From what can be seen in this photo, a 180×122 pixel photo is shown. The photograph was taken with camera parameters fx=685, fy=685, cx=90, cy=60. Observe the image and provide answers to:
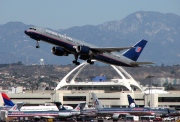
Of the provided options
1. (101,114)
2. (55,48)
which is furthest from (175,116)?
(55,48)

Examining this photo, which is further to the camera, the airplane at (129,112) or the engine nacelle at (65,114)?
the airplane at (129,112)

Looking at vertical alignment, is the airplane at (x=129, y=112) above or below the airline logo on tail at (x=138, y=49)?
below

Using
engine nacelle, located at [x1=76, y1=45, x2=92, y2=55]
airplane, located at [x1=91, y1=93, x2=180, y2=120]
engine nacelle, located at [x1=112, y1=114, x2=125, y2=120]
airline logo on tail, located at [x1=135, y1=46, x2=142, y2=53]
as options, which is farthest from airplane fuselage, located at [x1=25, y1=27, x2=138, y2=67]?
airplane, located at [x1=91, y1=93, x2=180, y2=120]

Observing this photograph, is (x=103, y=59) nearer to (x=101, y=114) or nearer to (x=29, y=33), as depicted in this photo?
(x=29, y=33)

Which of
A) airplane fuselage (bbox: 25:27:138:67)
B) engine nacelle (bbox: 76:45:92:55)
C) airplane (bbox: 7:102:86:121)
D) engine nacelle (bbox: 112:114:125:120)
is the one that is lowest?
engine nacelle (bbox: 112:114:125:120)

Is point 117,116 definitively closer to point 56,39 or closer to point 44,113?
point 44,113

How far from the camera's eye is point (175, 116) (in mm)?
163500

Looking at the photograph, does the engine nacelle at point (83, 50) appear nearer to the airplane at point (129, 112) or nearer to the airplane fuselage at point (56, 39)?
the airplane fuselage at point (56, 39)

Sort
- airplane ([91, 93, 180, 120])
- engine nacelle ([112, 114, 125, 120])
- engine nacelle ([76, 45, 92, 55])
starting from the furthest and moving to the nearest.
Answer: airplane ([91, 93, 180, 120])
engine nacelle ([112, 114, 125, 120])
engine nacelle ([76, 45, 92, 55])

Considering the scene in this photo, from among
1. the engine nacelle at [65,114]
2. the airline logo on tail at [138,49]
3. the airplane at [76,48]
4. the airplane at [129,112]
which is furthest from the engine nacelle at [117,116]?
the airplane at [76,48]

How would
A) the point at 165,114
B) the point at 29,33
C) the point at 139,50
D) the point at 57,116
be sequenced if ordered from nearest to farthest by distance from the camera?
the point at 29,33, the point at 139,50, the point at 57,116, the point at 165,114

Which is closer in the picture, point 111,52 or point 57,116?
point 111,52

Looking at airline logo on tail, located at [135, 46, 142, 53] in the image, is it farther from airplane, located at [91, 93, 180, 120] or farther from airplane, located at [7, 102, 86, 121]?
airplane, located at [91, 93, 180, 120]

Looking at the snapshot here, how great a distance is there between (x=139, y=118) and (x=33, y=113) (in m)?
25.8
